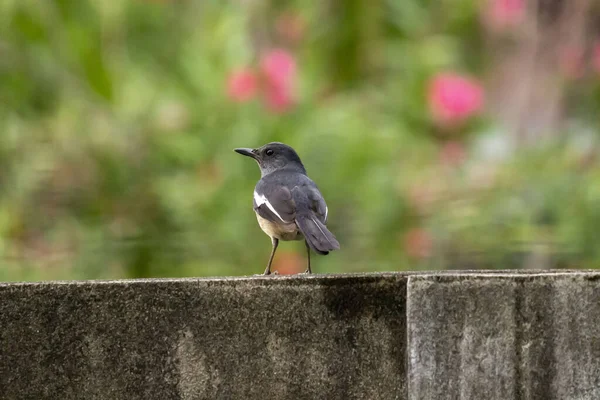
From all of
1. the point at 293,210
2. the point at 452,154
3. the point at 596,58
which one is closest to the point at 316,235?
the point at 293,210

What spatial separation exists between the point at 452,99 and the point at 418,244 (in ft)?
6.00

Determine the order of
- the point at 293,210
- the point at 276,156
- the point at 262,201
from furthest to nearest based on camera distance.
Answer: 1. the point at 276,156
2. the point at 262,201
3. the point at 293,210

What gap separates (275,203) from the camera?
15.8 ft

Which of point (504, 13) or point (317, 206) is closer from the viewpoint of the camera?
point (317, 206)

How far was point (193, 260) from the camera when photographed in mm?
6980

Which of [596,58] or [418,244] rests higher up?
[596,58]

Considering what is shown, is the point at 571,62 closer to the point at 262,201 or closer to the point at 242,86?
the point at 242,86

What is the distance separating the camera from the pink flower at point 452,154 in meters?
8.45

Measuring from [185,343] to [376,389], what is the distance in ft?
1.92

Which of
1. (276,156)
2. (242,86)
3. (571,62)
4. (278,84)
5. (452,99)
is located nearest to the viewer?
(276,156)

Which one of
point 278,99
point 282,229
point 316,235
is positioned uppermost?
point 278,99

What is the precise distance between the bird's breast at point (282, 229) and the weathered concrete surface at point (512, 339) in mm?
1551

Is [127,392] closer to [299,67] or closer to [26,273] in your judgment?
[26,273]

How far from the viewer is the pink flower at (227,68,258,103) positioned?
7.90m
